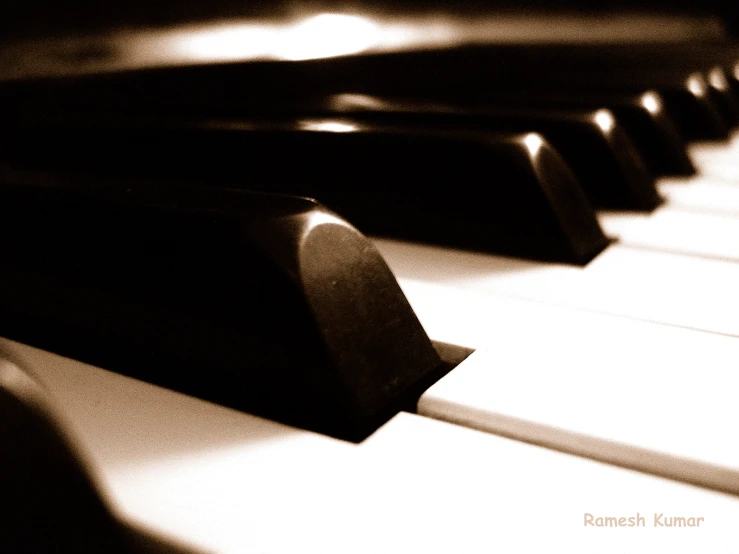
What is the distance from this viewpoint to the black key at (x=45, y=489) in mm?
312

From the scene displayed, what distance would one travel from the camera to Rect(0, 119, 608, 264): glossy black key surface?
0.68m

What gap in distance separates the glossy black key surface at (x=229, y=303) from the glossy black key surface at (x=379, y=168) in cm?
24

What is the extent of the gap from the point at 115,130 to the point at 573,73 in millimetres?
748

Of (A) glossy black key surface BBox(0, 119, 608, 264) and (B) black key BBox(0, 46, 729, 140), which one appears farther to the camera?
(B) black key BBox(0, 46, 729, 140)

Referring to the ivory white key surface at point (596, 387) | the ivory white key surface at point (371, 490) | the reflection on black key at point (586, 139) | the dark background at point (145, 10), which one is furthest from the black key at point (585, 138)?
the ivory white key surface at point (371, 490)

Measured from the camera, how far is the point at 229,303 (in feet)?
1.44

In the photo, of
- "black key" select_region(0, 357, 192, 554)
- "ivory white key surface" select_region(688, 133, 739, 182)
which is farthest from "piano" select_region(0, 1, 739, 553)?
"ivory white key surface" select_region(688, 133, 739, 182)

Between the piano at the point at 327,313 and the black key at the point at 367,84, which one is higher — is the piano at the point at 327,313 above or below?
below

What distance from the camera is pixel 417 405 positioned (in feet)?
1.38

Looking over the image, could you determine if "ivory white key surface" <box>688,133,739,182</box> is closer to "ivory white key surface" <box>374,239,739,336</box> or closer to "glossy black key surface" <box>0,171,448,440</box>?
"ivory white key surface" <box>374,239,739,336</box>

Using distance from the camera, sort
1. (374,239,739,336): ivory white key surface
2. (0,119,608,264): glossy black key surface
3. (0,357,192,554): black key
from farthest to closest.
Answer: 1. (0,119,608,264): glossy black key surface
2. (374,239,739,336): ivory white key surface
3. (0,357,192,554): black key

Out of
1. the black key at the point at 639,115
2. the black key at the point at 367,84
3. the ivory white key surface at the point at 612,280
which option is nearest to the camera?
the ivory white key surface at the point at 612,280

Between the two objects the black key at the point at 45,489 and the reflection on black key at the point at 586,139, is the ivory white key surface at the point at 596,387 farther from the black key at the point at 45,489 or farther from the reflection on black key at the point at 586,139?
the reflection on black key at the point at 586,139

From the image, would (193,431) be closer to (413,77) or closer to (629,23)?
(413,77)
